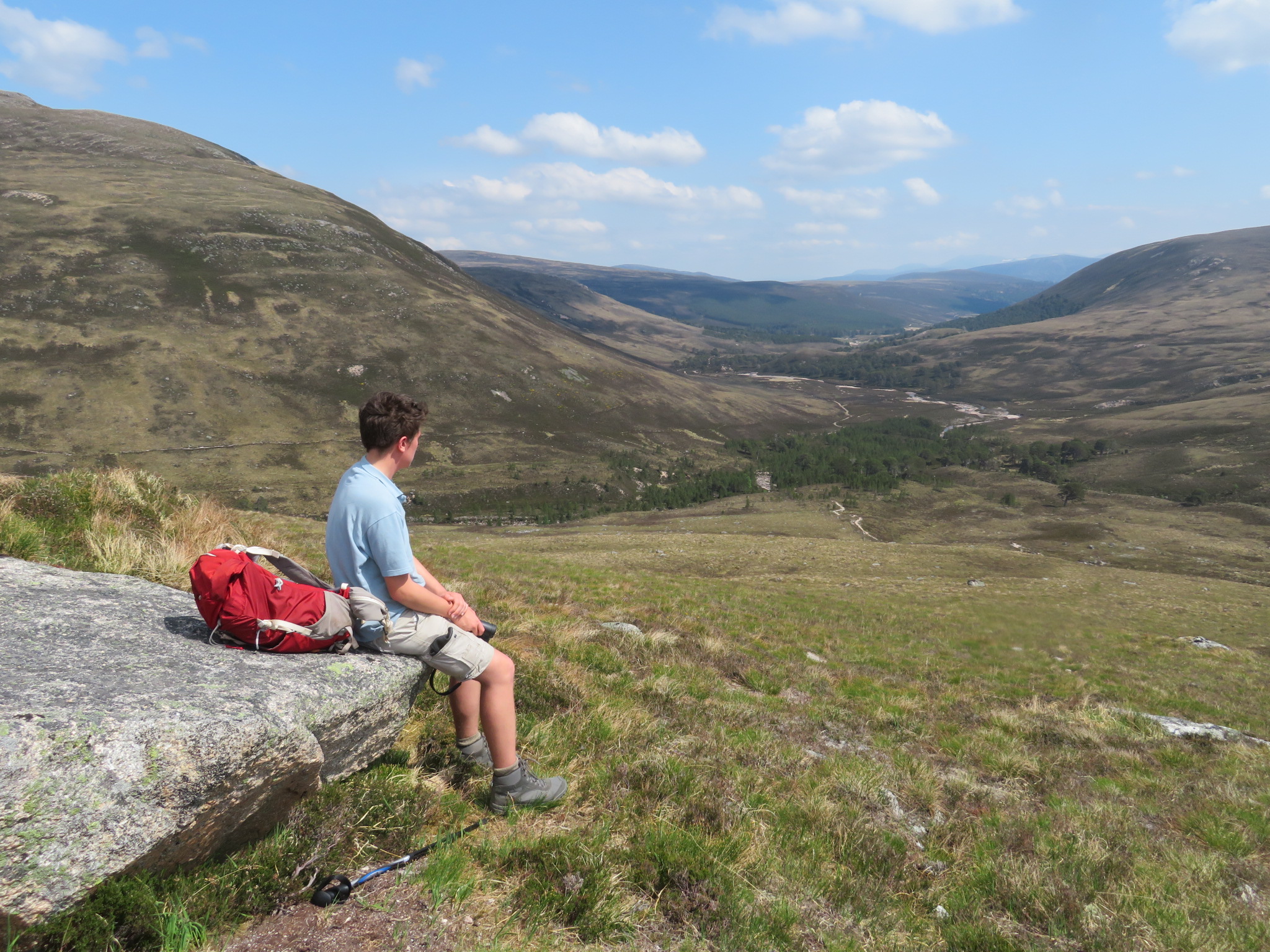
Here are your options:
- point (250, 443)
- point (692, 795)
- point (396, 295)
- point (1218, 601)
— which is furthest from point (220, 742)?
point (396, 295)

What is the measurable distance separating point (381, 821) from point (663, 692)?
18.5ft

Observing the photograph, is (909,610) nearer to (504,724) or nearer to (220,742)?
(504,724)

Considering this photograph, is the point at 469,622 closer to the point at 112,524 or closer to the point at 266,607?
the point at 266,607

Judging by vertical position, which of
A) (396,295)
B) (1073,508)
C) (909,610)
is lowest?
(1073,508)

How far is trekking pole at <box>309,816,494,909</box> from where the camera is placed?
399cm

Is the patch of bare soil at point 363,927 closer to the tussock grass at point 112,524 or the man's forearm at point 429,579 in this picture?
the man's forearm at point 429,579

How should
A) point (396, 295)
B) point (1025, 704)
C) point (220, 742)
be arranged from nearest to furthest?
point (220, 742) < point (1025, 704) < point (396, 295)

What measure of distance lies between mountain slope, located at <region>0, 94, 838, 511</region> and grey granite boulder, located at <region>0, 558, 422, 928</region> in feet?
423

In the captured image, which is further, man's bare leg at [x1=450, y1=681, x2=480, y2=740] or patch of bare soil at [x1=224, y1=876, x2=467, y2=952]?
man's bare leg at [x1=450, y1=681, x2=480, y2=740]

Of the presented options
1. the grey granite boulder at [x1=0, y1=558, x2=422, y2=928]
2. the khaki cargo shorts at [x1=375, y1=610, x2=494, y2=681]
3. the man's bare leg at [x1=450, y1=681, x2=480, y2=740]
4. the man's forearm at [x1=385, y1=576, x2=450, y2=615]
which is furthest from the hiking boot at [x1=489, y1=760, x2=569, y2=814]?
the man's forearm at [x1=385, y1=576, x2=450, y2=615]

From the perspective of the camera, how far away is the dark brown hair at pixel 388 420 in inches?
227

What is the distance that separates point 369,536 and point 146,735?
2.26 meters

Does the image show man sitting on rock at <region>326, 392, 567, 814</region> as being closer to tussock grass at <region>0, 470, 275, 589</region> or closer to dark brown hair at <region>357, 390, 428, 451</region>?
dark brown hair at <region>357, 390, 428, 451</region>

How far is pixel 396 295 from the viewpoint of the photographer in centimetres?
19575
